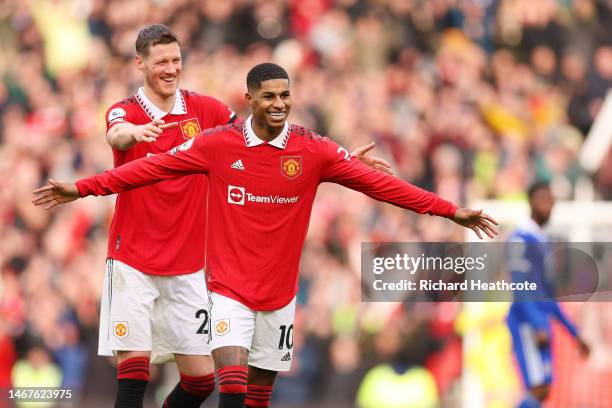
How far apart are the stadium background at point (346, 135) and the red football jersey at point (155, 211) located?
4575 mm

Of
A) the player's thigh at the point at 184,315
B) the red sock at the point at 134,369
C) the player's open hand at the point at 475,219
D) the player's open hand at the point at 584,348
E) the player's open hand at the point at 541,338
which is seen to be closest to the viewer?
the player's open hand at the point at 475,219

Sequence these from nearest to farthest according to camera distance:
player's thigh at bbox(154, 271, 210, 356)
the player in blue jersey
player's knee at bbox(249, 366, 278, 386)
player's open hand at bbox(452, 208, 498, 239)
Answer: player's open hand at bbox(452, 208, 498, 239)
player's knee at bbox(249, 366, 278, 386)
player's thigh at bbox(154, 271, 210, 356)
the player in blue jersey

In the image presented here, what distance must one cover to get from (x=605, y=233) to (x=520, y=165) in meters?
1.94

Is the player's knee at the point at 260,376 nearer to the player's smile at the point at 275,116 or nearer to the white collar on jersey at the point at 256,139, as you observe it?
the white collar on jersey at the point at 256,139

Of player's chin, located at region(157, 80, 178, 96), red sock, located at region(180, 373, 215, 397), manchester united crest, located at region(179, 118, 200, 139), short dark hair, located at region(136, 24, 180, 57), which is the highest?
short dark hair, located at region(136, 24, 180, 57)

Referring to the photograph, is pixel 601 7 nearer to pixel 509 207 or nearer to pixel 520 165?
pixel 520 165

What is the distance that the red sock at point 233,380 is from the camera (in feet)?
25.0

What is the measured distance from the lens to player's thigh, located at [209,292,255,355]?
778 cm

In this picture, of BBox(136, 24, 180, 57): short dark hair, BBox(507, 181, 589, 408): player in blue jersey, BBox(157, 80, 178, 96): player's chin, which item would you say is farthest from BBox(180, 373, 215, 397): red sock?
BBox(507, 181, 589, 408): player in blue jersey

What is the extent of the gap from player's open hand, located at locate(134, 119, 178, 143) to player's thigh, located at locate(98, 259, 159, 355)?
976 millimetres

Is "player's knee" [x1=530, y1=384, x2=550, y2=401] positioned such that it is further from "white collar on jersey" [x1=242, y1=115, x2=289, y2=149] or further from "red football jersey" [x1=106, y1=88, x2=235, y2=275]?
"white collar on jersey" [x1=242, y1=115, x2=289, y2=149]

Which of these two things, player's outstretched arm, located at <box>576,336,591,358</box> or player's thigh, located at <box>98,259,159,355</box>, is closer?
player's thigh, located at <box>98,259,159,355</box>

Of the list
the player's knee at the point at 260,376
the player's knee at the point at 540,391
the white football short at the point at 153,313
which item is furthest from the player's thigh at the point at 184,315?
the player's knee at the point at 540,391

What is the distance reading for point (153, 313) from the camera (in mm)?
8547
